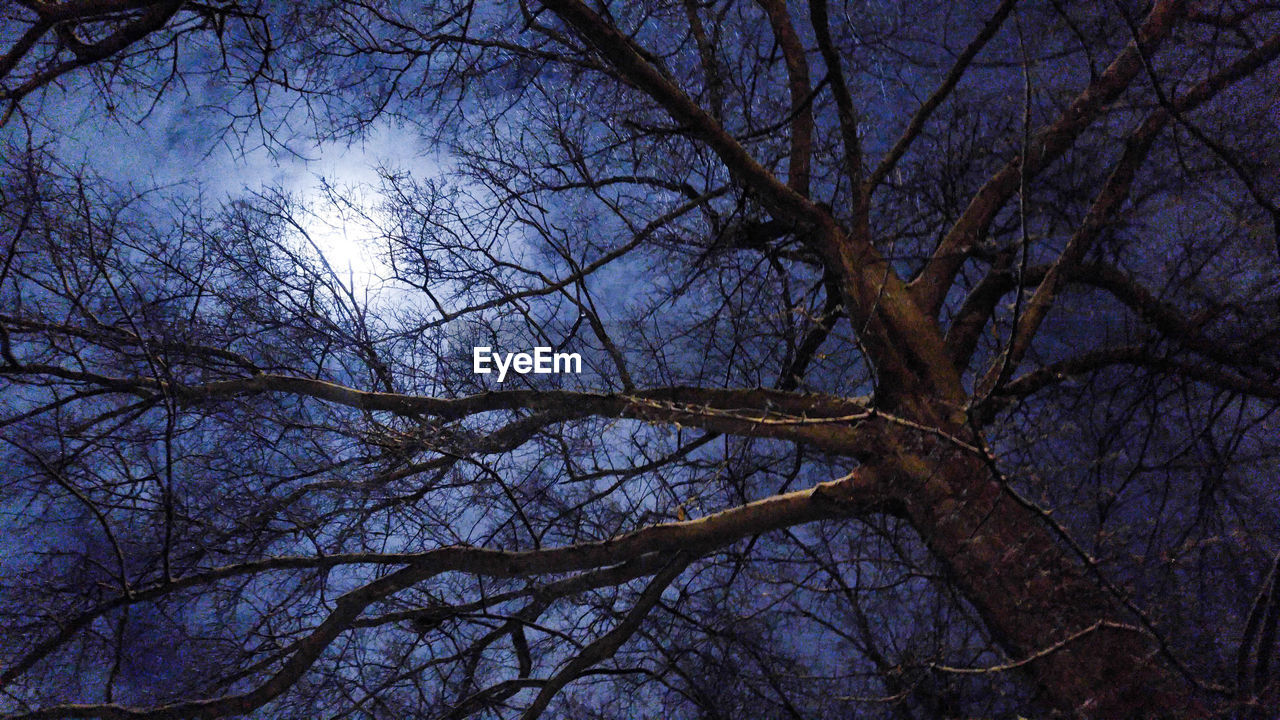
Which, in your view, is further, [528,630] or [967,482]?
[528,630]

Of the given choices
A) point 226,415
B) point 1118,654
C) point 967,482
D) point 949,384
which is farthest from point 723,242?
point 226,415

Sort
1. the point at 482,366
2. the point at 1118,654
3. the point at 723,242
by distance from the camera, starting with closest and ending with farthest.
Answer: the point at 1118,654, the point at 482,366, the point at 723,242

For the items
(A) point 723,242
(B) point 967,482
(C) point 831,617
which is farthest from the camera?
(C) point 831,617

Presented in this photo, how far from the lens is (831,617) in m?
4.56

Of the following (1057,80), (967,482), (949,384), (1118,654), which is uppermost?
(1057,80)

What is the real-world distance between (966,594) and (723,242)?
1975mm

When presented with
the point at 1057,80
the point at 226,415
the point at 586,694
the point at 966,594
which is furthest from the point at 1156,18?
the point at 226,415

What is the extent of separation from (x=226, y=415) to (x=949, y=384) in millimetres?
3476

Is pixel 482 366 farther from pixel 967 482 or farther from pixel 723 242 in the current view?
pixel 967 482

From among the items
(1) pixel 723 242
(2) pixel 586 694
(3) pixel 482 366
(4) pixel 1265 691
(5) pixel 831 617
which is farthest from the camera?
(5) pixel 831 617

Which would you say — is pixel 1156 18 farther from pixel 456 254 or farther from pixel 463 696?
pixel 463 696

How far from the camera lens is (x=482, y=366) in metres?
3.57

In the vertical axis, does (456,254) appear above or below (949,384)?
above

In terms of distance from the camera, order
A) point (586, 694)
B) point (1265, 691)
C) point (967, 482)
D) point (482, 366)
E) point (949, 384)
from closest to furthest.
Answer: point (1265, 691) → point (967, 482) → point (949, 384) → point (482, 366) → point (586, 694)
